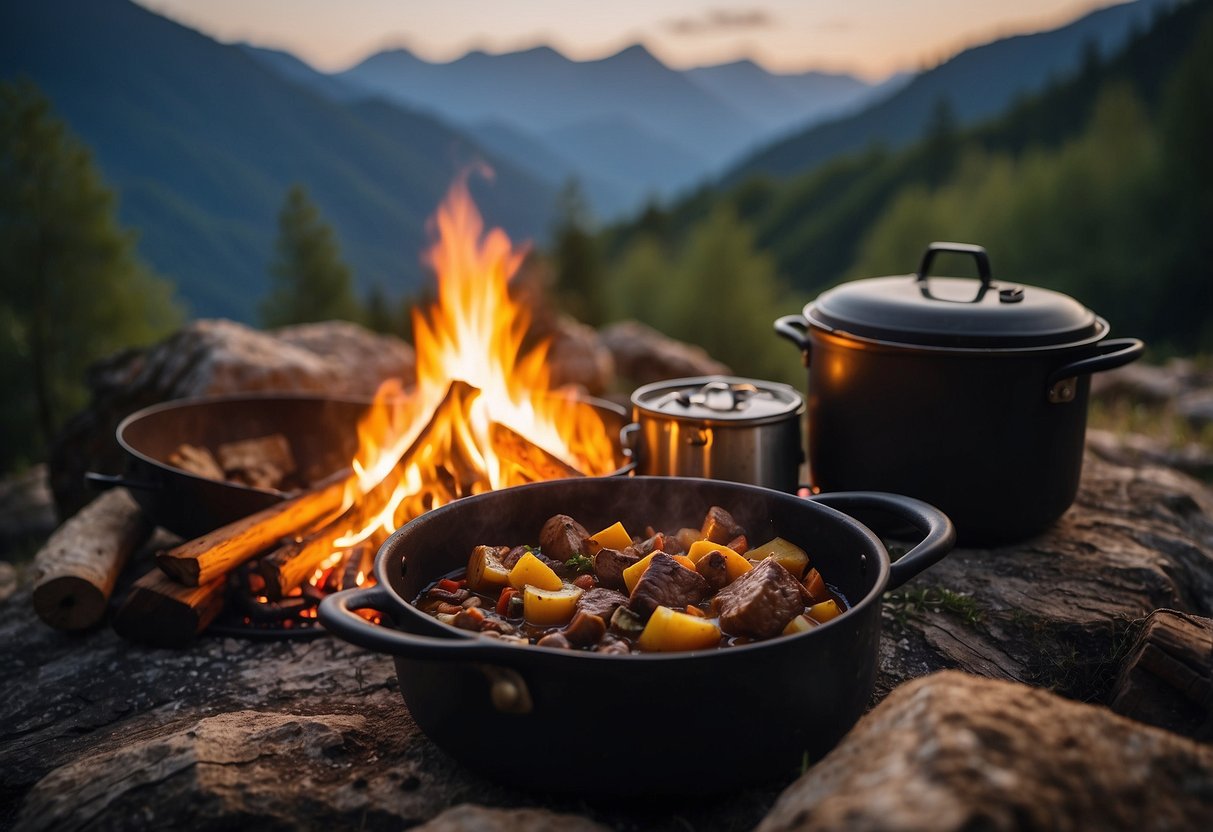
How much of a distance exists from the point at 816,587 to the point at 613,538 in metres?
0.69

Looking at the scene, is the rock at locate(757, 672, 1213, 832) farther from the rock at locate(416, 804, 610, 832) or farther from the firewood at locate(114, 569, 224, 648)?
the firewood at locate(114, 569, 224, 648)

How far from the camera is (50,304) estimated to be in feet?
69.3

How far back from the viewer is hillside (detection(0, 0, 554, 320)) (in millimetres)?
110562

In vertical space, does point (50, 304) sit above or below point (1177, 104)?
below

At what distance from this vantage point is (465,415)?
403cm

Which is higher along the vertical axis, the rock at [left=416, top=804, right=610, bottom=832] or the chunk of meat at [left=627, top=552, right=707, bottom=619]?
the chunk of meat at [left=627, top=552, right=707, bottom=619]

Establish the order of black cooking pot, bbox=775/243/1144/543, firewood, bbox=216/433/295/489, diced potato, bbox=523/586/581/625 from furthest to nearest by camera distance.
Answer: firewood, bbox=216/433/295/489 → black cooking pot, bbox=775/243/1144/543 → diced potato, bbox=523/586/581/625

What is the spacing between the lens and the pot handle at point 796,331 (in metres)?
4.07

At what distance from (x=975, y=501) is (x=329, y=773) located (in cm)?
260

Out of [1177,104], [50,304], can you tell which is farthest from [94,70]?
[1177,104]

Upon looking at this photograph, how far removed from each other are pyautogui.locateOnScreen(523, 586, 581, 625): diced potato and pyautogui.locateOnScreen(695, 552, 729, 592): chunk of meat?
0.40 meters

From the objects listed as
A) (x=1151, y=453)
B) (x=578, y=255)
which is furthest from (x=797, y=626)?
(x=578, y=255)

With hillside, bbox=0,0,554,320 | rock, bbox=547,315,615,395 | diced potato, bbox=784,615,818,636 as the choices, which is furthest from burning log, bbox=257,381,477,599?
hillside, bbox=0,0,554,320

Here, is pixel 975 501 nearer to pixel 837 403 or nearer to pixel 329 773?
pixel 837 403
